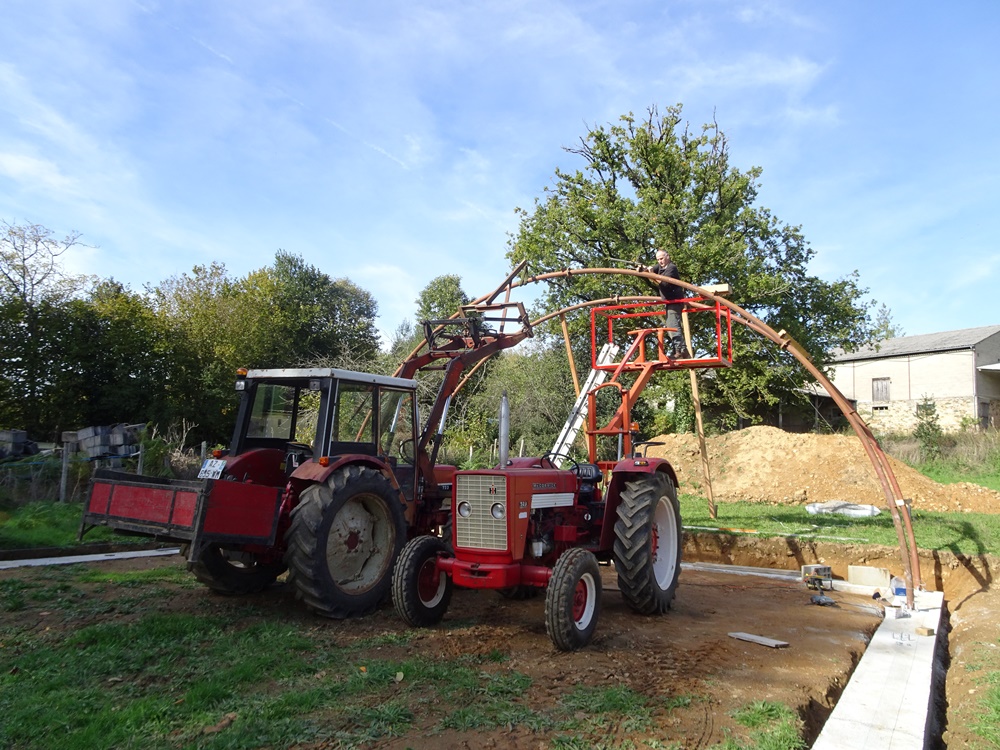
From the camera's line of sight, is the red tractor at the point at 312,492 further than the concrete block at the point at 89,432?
No

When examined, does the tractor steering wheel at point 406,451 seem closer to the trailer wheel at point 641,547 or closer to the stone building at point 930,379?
the trailer wheel at point 641,547

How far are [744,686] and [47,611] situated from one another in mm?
5747

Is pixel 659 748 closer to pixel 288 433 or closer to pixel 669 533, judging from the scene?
pixel 669 533

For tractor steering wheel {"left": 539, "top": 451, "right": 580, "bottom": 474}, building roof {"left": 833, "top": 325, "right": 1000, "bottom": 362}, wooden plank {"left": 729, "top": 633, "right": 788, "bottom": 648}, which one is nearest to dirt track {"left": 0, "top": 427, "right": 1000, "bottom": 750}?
wooden plank {"left": 729, "top": 633, "right": 788, "bottom": 648}

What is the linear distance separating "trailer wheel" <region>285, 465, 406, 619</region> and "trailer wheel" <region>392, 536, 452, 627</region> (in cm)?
56

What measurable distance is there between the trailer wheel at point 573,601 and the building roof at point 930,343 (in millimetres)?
28561

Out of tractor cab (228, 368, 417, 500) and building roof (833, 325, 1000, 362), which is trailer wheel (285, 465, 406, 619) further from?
building roof (833, 325, 1000, 362)

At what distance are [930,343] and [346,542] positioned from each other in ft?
114

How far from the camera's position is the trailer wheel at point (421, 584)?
5828 mm

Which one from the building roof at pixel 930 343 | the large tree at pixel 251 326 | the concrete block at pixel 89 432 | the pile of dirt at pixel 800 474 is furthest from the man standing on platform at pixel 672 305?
the building roof at pixel 930 343

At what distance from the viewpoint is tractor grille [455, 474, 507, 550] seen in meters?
5.88

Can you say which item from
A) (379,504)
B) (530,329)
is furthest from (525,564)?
(530,329)

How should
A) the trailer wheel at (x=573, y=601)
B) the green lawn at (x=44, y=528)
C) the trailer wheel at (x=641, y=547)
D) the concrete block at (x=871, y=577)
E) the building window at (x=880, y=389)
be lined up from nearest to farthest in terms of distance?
the trailer wheel at (x=573, y=601) < the trailer wheel at (x=641, y=547) < the concrete block at (x=871, y=577) < the green lawn at (x=44, y=528) < the building window at (x=880, y=389)

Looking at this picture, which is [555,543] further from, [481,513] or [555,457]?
[555,457]
